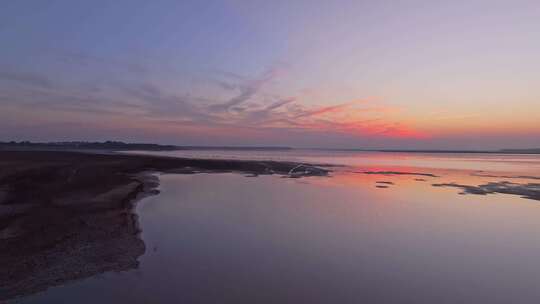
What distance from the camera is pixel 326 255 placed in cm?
1215

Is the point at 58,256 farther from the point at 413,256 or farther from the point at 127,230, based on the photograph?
the point at 413,256

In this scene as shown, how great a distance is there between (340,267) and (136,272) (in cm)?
645

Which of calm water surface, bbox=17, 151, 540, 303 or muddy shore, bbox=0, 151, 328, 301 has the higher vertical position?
muddy shore, bbox=0, 151, 328, 301

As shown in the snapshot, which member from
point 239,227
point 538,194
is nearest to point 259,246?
point 239,227

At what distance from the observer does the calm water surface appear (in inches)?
343

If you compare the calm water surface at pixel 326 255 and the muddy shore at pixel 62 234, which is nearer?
the calm water surface at pixel 326 255

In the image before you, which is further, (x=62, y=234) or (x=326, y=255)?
(x=62, y=234)

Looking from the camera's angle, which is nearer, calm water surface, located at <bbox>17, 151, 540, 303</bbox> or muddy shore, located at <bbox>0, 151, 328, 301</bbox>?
calm water surface, located at <bbox>17, 151, 540, 303</bbox>

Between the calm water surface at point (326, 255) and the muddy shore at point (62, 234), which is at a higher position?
the muddy shore at point (62, 234)

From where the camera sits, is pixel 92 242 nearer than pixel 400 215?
Yes

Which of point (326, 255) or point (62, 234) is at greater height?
point (62, 234)

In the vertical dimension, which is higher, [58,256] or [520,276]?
[58,256]

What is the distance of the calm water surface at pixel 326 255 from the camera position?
343 inches

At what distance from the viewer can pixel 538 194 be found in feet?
89.0
